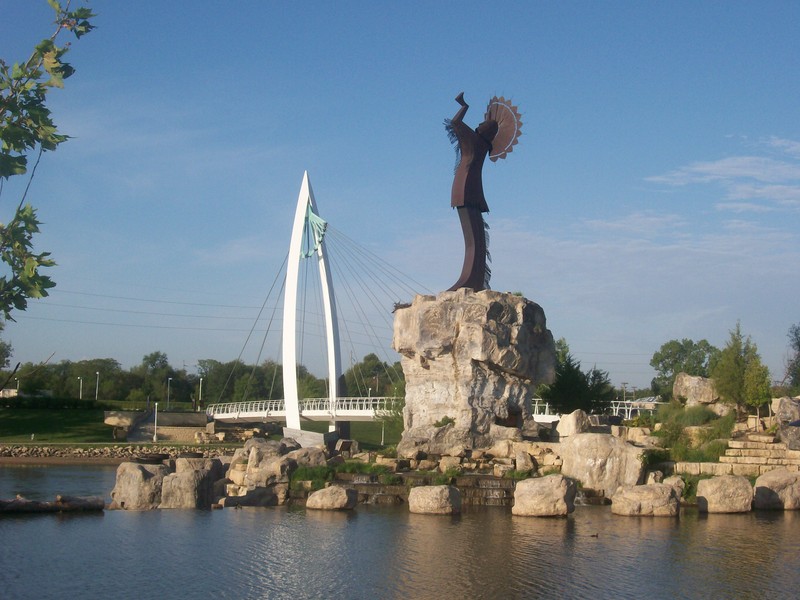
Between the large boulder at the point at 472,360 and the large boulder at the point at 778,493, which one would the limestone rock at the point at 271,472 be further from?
the large boulder at the point at 778,493

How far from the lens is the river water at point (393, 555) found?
10789 mm

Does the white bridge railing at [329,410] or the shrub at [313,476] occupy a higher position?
the white bridge railing at [329,410]

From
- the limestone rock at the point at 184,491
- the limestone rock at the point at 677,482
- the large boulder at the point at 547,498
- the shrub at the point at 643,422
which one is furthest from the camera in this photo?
the shrub at the point at 643,422

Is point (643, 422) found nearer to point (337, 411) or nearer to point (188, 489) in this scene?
point (188, 489)

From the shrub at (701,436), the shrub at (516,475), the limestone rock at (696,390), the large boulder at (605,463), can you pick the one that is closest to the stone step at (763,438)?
the shrub at (701,436)

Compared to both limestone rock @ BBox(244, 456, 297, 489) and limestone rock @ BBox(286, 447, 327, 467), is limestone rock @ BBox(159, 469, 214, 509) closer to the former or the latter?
limestone rock @ BBox(244, 456, 297, 489)

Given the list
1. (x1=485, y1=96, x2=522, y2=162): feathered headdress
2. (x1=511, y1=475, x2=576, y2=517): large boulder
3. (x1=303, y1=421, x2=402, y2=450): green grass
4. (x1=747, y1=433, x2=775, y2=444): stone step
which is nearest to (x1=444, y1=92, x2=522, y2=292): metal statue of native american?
(x1=485, y1=96, x2=522, y2=162): feathered headdress

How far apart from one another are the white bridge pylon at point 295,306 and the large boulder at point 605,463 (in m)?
21.9

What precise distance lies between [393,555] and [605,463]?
8.21 meters

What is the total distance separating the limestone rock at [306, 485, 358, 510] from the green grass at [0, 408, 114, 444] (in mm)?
32229

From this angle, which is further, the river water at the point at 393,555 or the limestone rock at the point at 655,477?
the limestone rock at the point at 655,477

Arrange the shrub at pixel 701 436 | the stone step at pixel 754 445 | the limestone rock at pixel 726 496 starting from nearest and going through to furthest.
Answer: the limestone rock at pixel 726 496 → the stone step at pixel 754 445 → the shrub at pixel 701 436

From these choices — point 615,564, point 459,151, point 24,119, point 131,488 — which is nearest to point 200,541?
point 131,488

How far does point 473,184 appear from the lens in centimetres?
2875
